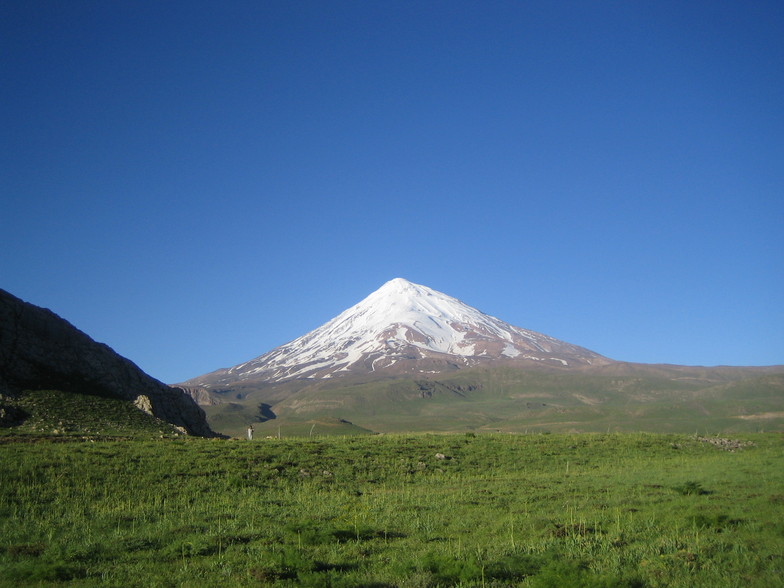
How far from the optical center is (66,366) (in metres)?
38.0

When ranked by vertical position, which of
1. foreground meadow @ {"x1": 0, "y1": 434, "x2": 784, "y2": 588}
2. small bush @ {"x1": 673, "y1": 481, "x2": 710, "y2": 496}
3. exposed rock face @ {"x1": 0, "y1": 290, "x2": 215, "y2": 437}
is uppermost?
exposed rock face @ {"x1": 0, "y1": 290, "x2": 215, "y2": 437}

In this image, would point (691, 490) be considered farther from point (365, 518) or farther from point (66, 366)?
point (66, 366)

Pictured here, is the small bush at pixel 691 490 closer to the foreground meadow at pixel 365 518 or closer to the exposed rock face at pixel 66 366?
the foreground meadow at pixel 365 518

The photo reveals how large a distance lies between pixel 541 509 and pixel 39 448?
17211mm

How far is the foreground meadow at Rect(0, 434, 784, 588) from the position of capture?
8.91 metres

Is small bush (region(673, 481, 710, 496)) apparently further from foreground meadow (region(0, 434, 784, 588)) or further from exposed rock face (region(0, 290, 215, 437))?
exposed rock face (region(0, 290, 215, 437))

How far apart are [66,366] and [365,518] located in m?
31.2

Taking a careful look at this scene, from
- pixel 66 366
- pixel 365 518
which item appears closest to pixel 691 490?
pixel 365 518

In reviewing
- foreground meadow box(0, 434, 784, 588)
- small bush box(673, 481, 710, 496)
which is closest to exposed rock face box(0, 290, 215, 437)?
foreground meadow box(0, 434, 784, 588)

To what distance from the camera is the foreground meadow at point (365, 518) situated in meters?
8.91

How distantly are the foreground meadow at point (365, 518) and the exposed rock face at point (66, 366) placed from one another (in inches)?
478

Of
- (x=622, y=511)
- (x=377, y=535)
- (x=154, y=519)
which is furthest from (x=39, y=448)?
(x=622, y=511)

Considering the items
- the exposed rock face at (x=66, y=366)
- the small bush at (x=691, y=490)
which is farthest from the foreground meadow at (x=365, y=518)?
the exposed rock face at (x=66, y=366)

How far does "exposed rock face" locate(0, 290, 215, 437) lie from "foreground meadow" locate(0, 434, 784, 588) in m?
12.1
